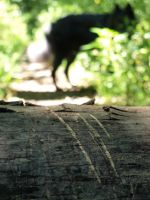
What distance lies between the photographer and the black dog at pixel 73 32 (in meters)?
8.47

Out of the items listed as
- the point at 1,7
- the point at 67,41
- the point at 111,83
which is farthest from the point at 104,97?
the point at 1,7

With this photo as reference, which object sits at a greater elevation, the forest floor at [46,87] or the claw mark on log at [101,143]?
the forest floor at [46,87]

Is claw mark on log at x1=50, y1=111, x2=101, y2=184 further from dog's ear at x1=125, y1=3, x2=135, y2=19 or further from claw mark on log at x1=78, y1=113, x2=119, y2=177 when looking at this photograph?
dog's ear at x1=125, y1=3, x2=135, y2=19

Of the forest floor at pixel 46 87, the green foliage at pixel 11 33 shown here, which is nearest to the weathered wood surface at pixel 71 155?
the forest floor at pixel 46 87

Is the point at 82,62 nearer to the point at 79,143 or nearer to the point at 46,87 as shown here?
the point at 46,87

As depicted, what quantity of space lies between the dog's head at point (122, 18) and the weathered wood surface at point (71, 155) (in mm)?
5989

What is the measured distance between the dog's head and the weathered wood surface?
5989 mm

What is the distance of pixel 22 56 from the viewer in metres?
10.0

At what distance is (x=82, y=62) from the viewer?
22.6ft

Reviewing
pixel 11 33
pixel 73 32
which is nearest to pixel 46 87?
pixel 73 32

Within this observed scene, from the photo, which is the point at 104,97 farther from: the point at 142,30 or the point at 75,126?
the point at 75,126

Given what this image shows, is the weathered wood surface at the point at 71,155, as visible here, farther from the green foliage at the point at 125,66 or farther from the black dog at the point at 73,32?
the black dog at the point at 73,32

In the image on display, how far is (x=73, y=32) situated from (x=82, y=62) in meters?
1.99

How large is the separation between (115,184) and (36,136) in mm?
306
